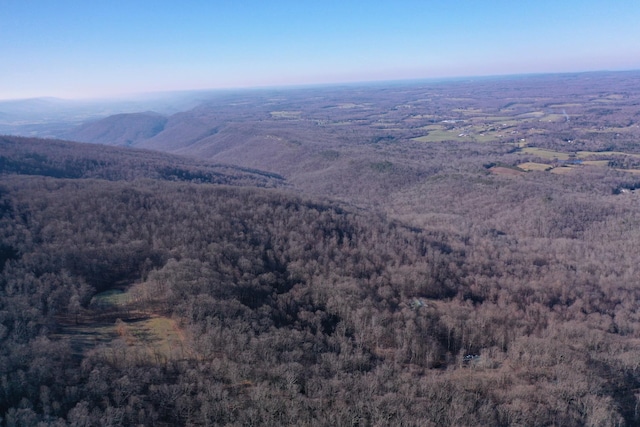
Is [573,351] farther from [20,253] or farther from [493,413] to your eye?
A: [20,253]

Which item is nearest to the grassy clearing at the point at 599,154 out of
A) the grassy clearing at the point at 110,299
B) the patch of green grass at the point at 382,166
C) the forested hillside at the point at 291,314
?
the patch of green grass at the point at 382,166

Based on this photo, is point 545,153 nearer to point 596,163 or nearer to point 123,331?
point 596,163

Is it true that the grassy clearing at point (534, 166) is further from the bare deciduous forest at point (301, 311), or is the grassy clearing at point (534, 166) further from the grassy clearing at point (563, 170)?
the bare deciduous forest at point (301, 311)

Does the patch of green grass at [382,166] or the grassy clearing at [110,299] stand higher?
the patch of green grass at [382,166]

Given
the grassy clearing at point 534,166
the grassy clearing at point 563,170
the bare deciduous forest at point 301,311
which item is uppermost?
the grassy clearing at point 534,166

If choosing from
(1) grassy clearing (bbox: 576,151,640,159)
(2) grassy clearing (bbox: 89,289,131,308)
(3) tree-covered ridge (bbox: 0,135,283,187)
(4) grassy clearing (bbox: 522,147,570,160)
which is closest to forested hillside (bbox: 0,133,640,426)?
(2) grassy clearing (bbox: 89,289,131,308)

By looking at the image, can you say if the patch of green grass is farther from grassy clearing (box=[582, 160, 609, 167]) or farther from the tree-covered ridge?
grassy clearing (box=[582, 160, 609, 167])

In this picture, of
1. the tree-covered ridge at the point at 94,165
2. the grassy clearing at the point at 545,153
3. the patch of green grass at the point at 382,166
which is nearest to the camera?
the tree-covered ridge at the point at 94,165

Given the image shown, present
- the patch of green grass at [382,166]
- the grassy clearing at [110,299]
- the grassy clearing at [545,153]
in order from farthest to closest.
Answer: the grassy clearing at [545,153] → the patch of green grass at [382,166] → the grassy clearing at [110,299]

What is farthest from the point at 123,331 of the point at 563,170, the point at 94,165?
the point at 563,170

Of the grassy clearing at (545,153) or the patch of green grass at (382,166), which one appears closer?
the patch of green grass at (382,166)
